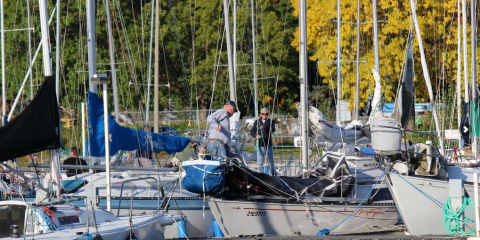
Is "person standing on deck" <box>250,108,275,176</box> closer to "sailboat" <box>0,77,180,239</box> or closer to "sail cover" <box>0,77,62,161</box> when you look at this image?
"sailboat" <box>0,77,180,239</box>

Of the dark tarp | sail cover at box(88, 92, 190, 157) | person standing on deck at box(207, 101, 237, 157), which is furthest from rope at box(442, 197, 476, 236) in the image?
sail cover at box(88, 92, 190, 157)

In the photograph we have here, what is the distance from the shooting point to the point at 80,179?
1452 cm

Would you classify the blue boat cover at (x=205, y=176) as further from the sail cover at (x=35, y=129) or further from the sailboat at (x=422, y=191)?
the sailboat at (x=422, y=191)

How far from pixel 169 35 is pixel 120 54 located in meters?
4.84

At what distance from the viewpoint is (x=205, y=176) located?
1252 centimetres

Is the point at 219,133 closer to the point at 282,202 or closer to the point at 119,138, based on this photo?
the point at 119,138

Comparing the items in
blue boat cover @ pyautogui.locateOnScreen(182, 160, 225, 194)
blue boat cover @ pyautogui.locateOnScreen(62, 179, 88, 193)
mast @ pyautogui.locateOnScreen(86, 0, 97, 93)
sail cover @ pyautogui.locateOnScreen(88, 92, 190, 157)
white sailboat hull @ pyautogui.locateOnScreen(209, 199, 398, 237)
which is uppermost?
mast @ pyautogui.locateOnScreen(86, 0, 97, 93)

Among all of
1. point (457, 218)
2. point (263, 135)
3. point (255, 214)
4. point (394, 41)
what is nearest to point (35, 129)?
point (255, 214)

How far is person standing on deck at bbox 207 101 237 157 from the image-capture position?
1471 cm

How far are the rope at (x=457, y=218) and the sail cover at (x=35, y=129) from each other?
5.73m

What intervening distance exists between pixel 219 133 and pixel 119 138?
187 cm

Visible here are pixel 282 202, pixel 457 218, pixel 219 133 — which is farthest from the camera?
pixel 219 133

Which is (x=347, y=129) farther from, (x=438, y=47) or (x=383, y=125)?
(x=438, y=47)

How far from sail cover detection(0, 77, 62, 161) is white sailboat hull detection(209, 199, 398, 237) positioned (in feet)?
10.0
